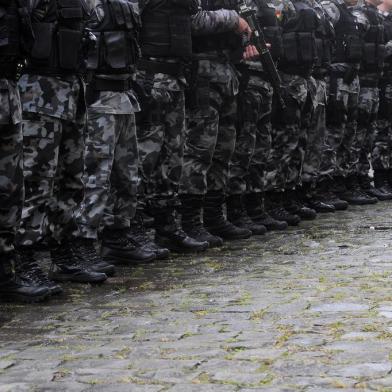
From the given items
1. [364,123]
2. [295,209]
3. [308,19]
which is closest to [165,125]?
[308,19]

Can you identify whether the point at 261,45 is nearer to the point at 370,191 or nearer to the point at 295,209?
the point at 295,209

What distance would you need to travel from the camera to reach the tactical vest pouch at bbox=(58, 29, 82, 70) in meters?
5.59

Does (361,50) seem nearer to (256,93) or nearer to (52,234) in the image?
(256,93)

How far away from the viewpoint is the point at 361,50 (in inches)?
443

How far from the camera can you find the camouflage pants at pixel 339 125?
11.2 meters

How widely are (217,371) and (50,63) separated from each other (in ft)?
7.93

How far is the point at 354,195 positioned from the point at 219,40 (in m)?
4.46

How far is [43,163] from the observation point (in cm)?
568

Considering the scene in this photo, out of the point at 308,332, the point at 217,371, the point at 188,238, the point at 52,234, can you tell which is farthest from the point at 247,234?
the point at 217,371

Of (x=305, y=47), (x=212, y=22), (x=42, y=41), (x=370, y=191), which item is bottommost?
(x=370, y=191)

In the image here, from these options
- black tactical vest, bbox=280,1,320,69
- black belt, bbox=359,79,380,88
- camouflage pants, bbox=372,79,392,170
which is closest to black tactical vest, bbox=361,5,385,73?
black belt, bbox=359,79,380,88

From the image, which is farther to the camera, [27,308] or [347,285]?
[347,285]

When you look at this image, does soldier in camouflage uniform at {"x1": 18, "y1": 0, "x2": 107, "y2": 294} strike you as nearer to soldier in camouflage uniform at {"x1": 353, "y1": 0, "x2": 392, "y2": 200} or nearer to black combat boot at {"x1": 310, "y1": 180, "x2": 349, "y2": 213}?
black combat boot at {"x1": 310, "y1": 180, "x2": 349, "y2": 213}

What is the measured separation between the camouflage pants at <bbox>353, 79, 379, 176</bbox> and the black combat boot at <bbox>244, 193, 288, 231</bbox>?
290 centimetres
